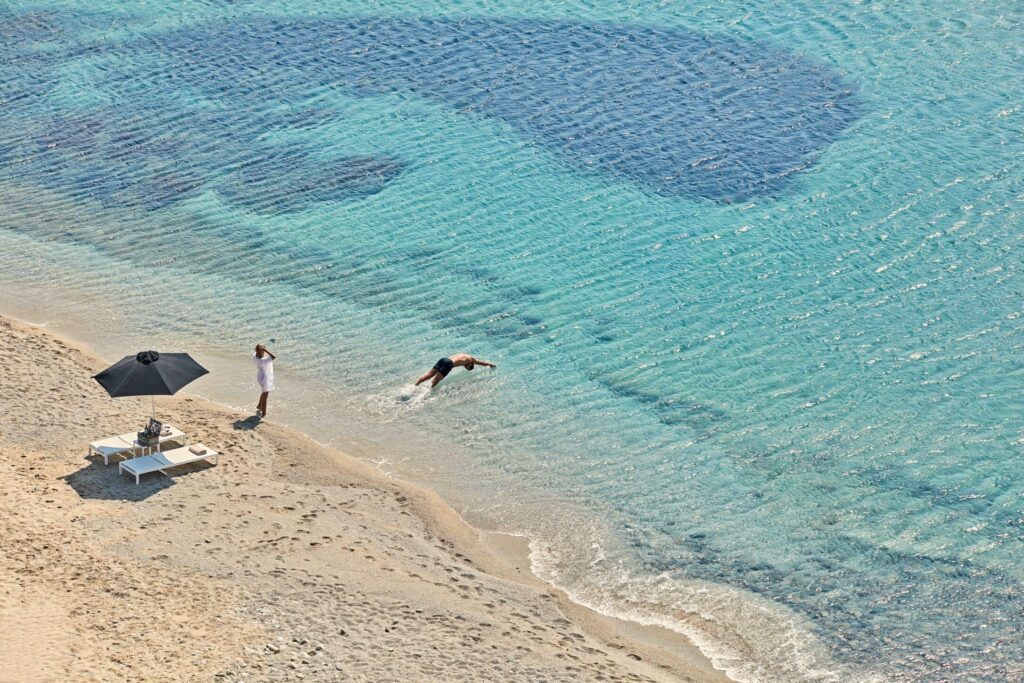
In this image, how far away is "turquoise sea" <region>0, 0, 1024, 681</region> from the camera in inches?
738

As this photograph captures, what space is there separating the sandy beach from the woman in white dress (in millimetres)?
672

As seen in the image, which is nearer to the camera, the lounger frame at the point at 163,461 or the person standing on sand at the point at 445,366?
the lounger frame at the point at 163,461

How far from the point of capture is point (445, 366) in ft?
74.6

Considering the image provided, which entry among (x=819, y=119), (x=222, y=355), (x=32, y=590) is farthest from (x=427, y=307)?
(x=819, y=119)

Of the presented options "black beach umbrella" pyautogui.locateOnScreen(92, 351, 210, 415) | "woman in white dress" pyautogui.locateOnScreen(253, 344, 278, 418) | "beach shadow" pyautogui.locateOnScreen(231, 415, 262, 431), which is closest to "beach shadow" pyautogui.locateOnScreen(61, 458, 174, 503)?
"black beach umbrella" pyautogui.locateOnScreen(92, 351, 210, 415)

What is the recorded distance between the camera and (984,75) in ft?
116

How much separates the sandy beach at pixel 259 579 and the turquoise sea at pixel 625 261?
3.33 ft

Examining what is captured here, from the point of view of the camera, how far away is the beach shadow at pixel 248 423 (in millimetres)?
21153

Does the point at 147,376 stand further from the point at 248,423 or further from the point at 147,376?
the point at 248,423

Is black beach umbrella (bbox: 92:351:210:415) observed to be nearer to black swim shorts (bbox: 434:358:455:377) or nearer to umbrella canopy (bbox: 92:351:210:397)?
umbrella canopy (bbox: 92:351:210:397)

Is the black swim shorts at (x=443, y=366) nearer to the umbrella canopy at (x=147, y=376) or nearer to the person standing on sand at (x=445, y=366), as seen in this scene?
the person standing on sand at (x=445, y=366)

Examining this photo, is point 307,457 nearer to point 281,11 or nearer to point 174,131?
point 174,131

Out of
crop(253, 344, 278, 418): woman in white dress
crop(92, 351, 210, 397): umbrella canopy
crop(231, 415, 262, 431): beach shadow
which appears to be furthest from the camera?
crop(253, 344, 278, 418): woman in white dress

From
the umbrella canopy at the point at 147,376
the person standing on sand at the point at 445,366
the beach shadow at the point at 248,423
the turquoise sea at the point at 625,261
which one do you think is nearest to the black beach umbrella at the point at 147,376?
the umbrella canopy at the point at 147,376
